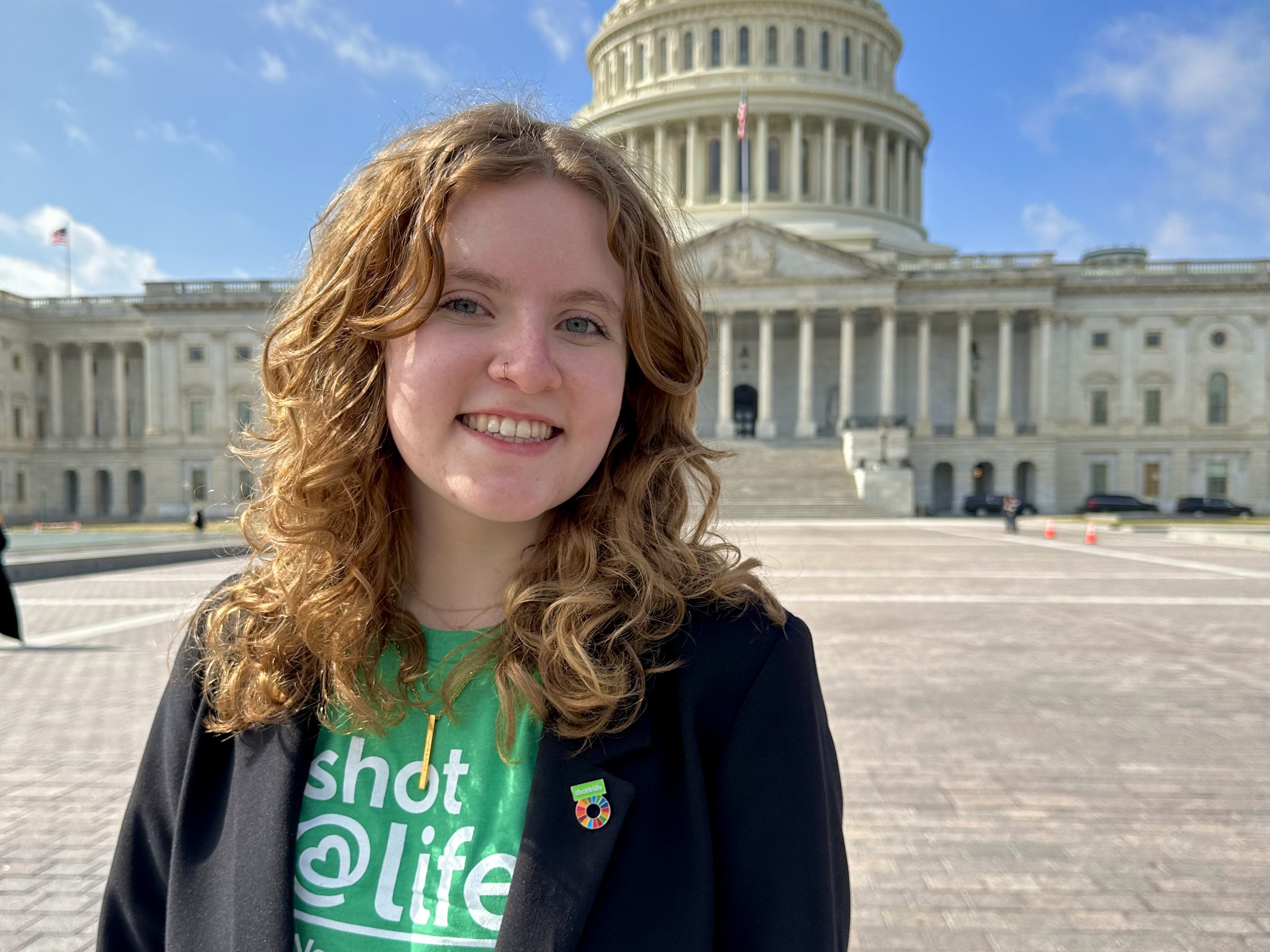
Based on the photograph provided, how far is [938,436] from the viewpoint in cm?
5491

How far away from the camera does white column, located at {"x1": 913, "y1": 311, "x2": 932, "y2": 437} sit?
181 feet

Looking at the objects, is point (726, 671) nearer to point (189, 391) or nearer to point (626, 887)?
point (626, 887)

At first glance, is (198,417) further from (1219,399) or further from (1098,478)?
(1219,399)

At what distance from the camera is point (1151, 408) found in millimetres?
57500

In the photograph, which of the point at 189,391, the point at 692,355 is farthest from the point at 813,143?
the point at 692,355

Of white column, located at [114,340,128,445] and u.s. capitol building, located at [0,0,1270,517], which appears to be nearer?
u.s. capitol building, located at [0,0,1270,517]

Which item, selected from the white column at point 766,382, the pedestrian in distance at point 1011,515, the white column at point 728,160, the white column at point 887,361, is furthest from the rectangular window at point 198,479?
the pedestrian in distance at point 1011,515

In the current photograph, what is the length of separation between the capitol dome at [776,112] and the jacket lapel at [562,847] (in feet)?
212

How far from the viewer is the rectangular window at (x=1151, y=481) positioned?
56906 millimetres

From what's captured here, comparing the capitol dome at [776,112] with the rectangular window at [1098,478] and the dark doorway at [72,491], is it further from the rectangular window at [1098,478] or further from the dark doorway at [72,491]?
the dark doorway at [72,491]

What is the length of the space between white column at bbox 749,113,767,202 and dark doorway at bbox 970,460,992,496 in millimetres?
25211

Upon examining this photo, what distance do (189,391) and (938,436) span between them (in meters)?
50.2

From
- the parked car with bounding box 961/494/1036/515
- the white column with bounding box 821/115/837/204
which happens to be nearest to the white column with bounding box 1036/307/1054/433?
the parked car with bounding box 961/494/1036/515

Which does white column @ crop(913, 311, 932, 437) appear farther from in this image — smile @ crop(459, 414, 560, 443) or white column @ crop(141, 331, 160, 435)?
smile @ crop(459, 414, 560, 443)
